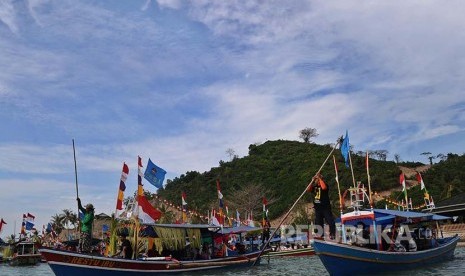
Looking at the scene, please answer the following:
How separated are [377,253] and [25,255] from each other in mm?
32840

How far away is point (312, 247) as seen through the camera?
18562 mm

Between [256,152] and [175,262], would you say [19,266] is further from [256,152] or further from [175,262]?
[256,152]

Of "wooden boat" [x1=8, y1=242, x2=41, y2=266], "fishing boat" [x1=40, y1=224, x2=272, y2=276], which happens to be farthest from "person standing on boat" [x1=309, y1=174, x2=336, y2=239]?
"wooden boat" [x1=8, y1=242, x2=41, y2=266]

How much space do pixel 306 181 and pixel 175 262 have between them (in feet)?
195

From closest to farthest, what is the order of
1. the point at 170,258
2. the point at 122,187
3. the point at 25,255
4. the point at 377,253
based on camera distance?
the point at 377,253, the point at 122,187, the point at 170,258, the point at 25,255

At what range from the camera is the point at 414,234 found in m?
22.3

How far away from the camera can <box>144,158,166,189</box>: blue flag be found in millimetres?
20281

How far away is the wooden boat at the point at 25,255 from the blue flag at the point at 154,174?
82.7 feet

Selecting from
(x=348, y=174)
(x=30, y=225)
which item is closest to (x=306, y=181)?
(x=348, y=174)

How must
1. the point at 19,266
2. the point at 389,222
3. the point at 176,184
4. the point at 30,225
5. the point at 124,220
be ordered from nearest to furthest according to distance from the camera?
the point at 389,222 < the point at 124,220 < the point at 19,266 < the point at 30,225 < the point at 176,184

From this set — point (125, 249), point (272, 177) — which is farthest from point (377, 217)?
point (272, 177)

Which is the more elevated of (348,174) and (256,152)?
(256,152)

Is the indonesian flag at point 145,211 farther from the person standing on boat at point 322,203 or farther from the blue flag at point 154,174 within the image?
the person standing on boat at point 322,203

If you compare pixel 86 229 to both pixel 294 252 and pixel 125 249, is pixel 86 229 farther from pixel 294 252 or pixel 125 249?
pixel 294 252
